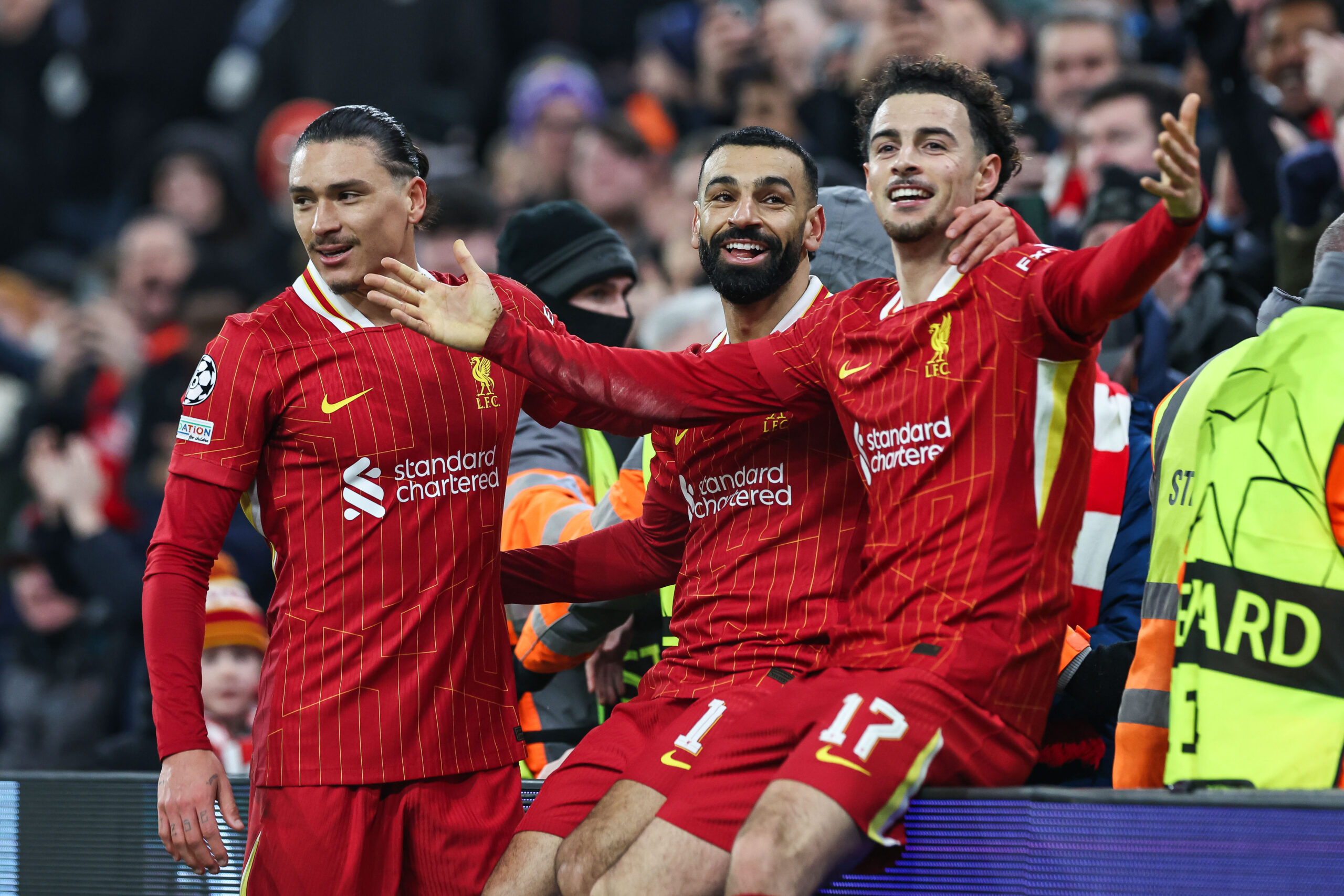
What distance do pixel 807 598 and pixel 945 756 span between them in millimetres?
571

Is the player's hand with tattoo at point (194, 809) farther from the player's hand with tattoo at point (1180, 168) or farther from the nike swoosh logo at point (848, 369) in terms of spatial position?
the player's hand with tattoo at point (1180, 168)

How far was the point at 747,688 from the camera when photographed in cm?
368

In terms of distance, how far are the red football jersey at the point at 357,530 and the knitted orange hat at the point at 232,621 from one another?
83.8 inches

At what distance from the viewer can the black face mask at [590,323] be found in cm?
548

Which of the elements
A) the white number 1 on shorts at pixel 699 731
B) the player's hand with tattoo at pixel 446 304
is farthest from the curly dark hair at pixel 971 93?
the white number 1 on shorts at pixel 699 731

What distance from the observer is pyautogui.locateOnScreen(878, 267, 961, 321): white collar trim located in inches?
141

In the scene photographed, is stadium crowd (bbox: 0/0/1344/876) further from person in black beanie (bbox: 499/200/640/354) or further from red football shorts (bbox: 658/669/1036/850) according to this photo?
red football shorts (bbox: 658/669/1036/850)

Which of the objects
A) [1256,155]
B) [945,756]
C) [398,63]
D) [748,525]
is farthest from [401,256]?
[398,63]

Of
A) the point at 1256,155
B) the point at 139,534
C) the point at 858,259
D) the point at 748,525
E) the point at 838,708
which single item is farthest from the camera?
the point at 139,534

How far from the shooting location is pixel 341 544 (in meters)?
3.79

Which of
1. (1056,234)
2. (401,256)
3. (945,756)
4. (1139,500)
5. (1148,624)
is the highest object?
(1056,234)

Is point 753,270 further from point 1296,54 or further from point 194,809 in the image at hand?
point 1296,54

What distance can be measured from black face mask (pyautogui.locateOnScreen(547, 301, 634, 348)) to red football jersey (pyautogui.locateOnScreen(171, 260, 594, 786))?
157 cm

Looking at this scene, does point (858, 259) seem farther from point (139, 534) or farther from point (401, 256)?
point (139, 534)
